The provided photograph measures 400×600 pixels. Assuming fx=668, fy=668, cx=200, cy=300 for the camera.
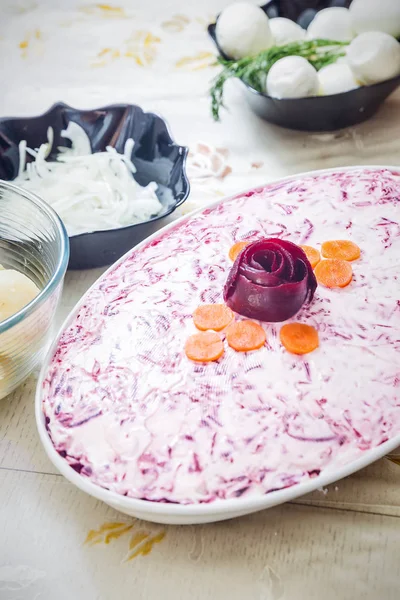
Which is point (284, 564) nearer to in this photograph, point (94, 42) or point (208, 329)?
point (208, 329)

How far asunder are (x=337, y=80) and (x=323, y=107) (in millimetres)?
70

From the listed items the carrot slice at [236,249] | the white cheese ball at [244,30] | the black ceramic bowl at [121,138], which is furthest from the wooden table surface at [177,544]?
the white cheese ball at [244,30]

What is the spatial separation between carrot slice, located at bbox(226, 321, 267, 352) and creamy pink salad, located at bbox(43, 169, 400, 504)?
1 centimetres

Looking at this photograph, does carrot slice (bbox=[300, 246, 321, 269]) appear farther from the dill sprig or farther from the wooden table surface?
the dill sprig

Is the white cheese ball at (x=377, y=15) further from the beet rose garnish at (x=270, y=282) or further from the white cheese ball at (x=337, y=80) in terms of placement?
the beet rose garnish at (x=270, y=282)

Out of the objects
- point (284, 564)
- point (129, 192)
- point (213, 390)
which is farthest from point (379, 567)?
point (129, 192)

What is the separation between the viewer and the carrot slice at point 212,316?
992 mm

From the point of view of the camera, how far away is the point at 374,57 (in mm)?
1538

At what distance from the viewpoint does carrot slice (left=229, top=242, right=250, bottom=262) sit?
1.11 m

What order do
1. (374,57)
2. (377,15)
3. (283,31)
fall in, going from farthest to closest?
(283,31) < (377,15) < (374,57)

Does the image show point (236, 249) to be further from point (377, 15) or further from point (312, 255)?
point (377, 15)

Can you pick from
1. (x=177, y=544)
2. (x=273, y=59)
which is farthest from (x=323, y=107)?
(x=177, y=544)

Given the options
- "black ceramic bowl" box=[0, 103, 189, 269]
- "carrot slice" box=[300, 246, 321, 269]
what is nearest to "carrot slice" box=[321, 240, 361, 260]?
"carrot slice" box=[300, 246, 321, 269]

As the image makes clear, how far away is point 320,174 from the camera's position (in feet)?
4.23
